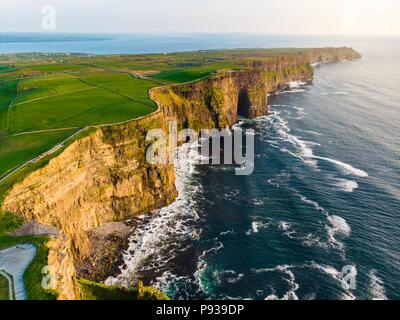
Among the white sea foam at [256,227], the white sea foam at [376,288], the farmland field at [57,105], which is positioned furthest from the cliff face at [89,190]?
the white sea foam at [376,288]

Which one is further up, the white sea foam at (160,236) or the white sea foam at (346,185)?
the white sea foam at (346,185)

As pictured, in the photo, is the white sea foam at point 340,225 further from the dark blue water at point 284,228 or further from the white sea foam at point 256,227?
the white sea foam at point 256,227

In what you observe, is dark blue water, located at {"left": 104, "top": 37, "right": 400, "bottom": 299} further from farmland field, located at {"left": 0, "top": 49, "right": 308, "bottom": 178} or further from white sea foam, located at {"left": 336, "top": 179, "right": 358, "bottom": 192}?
farmland field, located at {"left": 0, "top": 49, "right": 308, "bottom": 178}

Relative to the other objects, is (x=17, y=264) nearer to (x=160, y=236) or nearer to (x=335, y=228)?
(x=160, y=236)

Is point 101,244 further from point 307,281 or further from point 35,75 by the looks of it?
point 35,75

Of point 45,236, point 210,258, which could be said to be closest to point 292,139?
point 210,258

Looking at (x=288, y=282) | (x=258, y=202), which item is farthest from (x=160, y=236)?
(x=288, y=282)

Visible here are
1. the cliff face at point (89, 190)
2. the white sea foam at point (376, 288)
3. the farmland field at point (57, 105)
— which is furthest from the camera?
the farmland field at point (57, 105)
